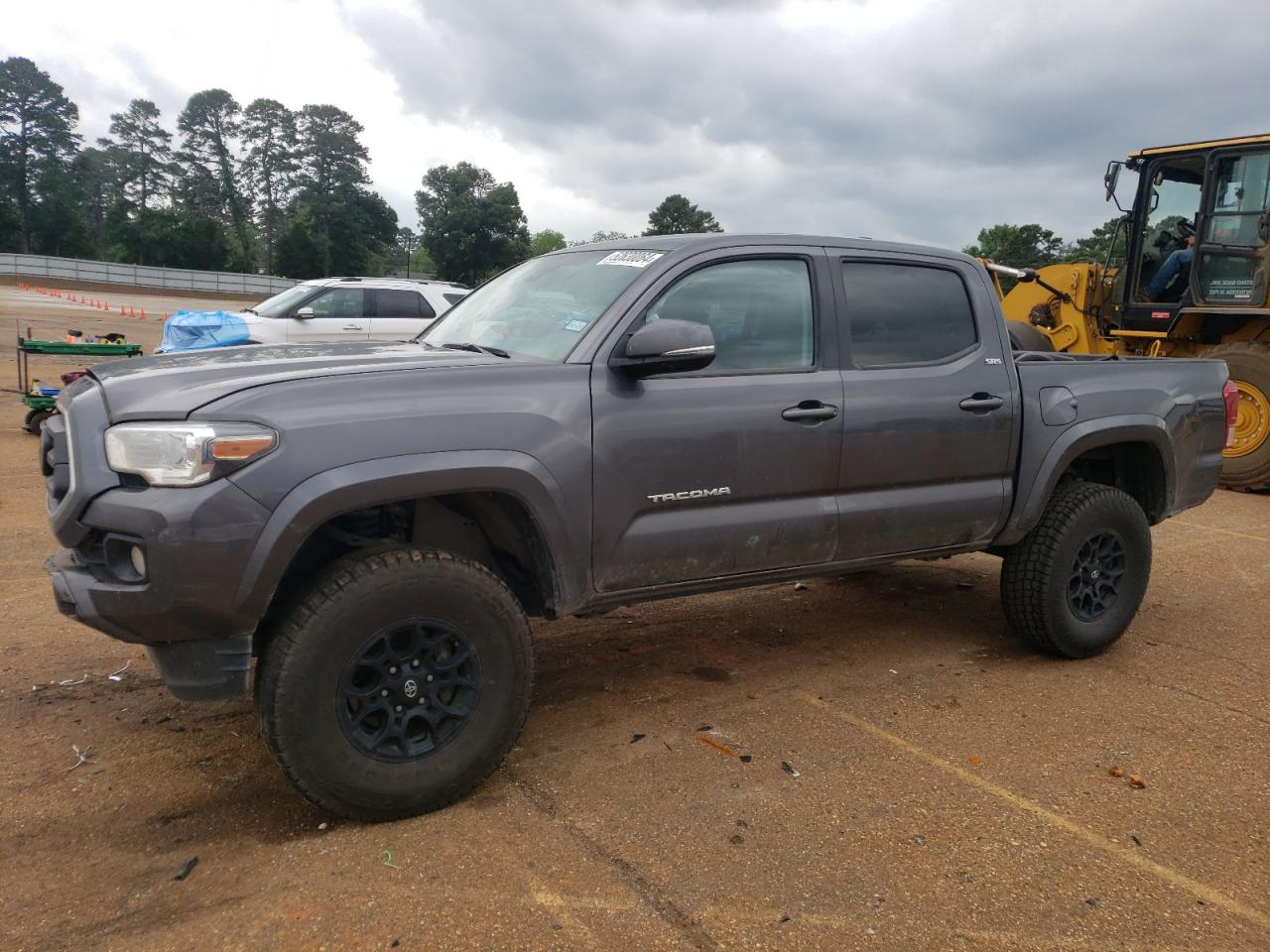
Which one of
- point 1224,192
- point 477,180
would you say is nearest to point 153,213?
point 477,180

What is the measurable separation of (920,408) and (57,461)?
126 inches

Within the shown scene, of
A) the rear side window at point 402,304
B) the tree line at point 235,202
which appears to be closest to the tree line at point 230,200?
the tree line at point 235,202

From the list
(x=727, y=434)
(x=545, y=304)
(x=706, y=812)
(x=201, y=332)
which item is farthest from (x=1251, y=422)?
(x=201, y=332)

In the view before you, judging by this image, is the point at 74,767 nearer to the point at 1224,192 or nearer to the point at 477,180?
the point at 1224,192

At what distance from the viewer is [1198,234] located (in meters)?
Answer: 9.70

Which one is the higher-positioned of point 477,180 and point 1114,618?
point 477,180

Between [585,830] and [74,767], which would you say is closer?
[585,830]

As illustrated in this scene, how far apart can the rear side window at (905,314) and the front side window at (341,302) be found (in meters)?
9.93

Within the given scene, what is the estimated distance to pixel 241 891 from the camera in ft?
8.34

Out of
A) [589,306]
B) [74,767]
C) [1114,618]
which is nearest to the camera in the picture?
[74,767]

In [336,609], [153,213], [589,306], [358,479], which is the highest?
[153,213]

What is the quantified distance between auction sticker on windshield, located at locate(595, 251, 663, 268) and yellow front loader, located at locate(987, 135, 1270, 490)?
19.2 ft

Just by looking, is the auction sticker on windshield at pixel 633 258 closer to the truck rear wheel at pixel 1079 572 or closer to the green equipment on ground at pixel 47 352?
the truck rear wheel at pixel 1079 572

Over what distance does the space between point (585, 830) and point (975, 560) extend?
4.60 metres
